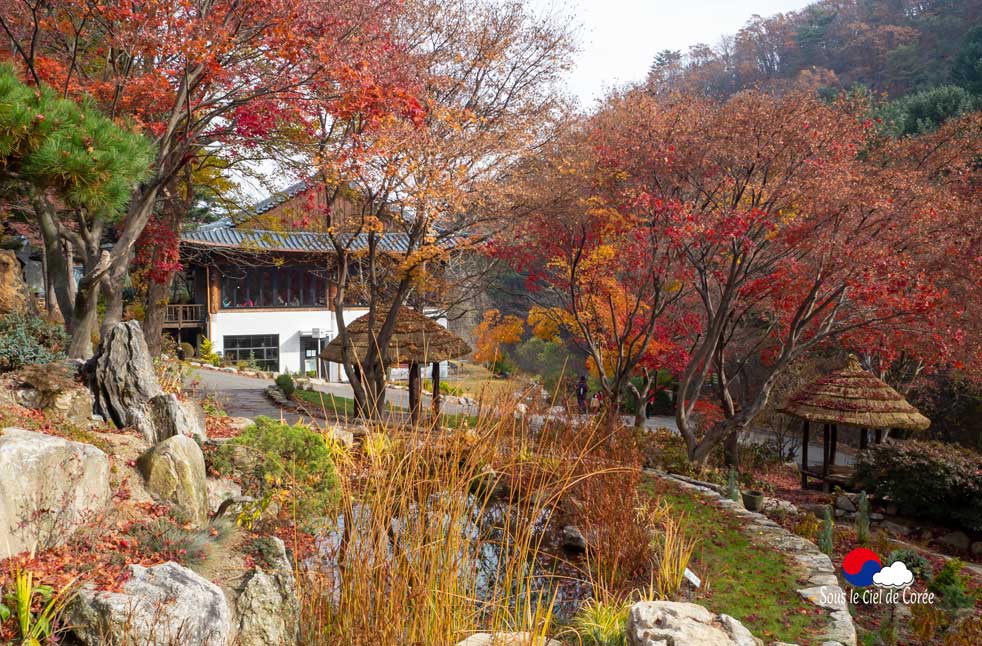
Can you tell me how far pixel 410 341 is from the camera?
1005 cm

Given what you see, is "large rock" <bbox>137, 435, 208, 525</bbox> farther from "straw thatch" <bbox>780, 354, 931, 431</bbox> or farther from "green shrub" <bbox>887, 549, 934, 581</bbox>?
"straw thatch" <bbox>780, 354, 931, 431</bbox>

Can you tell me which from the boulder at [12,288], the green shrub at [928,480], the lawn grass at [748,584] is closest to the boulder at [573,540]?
the lawn grass at [748,584]

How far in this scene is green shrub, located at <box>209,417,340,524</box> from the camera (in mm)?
4664

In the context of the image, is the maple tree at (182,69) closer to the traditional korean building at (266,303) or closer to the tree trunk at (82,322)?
the tree trunk at (82,322)

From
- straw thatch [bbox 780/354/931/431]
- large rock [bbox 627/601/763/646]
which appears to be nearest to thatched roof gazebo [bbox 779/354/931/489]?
straw thatch [bbox 780/354/931/431]

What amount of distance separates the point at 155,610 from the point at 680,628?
206 centimetres

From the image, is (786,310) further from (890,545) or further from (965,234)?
(890,545)

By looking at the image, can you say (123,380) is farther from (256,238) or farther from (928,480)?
(256,238)

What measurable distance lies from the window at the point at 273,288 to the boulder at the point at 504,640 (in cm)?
1748

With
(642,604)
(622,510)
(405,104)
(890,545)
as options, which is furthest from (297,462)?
(890,545)

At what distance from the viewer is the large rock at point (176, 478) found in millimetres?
3936

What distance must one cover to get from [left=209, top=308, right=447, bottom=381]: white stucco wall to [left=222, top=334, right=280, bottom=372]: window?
0.13m

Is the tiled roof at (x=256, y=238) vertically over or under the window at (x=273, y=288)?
over

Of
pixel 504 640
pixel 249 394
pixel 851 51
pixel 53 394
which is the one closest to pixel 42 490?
pixel 53 394
